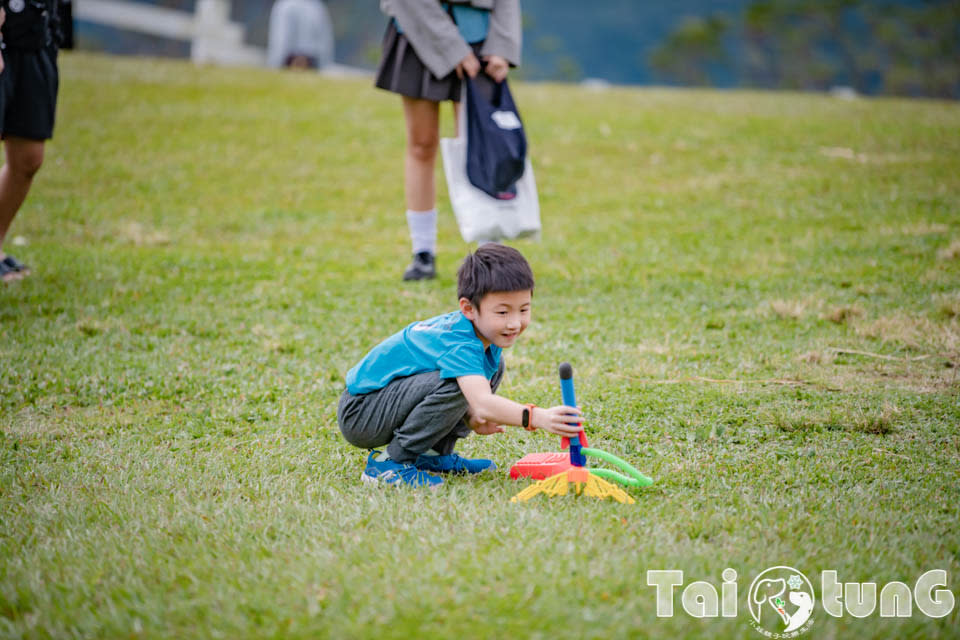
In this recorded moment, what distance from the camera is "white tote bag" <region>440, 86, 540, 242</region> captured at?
4758mm

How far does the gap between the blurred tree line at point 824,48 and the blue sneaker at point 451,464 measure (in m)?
26.5

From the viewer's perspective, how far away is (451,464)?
288cm

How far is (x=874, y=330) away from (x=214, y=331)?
10.4 feet

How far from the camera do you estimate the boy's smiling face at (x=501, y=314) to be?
2.56 m

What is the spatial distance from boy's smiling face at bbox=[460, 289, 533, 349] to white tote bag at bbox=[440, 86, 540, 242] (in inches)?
84.2

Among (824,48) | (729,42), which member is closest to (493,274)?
(824,48)

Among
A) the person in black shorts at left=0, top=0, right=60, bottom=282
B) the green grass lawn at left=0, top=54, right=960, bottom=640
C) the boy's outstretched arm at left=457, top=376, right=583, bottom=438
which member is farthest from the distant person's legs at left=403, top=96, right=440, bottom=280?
the boy's outstretched arm at left=457, top=376, right=583, bottom=438

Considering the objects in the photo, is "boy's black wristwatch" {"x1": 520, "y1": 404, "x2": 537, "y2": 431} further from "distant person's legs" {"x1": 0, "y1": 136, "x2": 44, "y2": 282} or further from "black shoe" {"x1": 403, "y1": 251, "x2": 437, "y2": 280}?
"distant person's legs" {"x1": 0, "y1": 136, "x2": 44, "y2": 282}

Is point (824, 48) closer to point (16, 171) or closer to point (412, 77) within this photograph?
point (412, 77)

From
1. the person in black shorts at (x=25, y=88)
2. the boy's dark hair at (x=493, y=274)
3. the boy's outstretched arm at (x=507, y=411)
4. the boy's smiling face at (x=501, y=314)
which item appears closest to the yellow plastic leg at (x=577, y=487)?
the boy's outstretched arm at (x=507, y=411)

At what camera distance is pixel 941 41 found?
25.8 metres

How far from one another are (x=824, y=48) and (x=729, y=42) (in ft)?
12.2

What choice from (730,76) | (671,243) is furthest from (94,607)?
(730,76)

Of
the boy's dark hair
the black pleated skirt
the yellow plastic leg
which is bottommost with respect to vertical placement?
the yellow plastic leg
